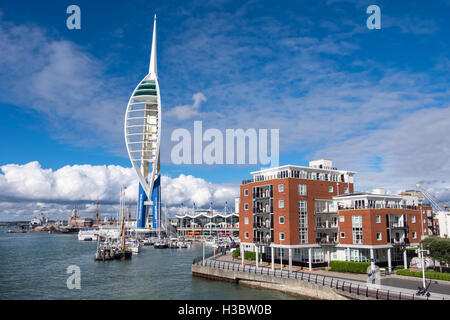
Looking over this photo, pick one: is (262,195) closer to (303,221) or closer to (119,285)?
(303,221)

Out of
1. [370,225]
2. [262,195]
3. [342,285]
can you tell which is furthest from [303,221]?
[342,285]

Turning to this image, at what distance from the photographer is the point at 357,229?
43812mm

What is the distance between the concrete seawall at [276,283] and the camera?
33188 mm

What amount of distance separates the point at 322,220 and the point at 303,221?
3.39 meters

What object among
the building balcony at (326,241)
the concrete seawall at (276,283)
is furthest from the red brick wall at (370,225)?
the concrete seawall at (276,283)

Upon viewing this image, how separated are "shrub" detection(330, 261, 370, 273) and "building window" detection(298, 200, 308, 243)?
4.42m

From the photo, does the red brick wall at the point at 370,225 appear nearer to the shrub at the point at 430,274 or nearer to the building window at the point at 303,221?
the building window at the point at 303,221

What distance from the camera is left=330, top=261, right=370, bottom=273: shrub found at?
40.8 m

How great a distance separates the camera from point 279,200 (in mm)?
46781

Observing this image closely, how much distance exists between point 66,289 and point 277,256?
2655cm

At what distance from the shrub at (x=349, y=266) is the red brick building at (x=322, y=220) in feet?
6.39

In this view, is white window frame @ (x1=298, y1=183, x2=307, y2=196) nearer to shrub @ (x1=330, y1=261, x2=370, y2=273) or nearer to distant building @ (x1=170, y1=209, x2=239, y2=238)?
shrub @ (x1=330, y1=261, x2=370, y2=273)
